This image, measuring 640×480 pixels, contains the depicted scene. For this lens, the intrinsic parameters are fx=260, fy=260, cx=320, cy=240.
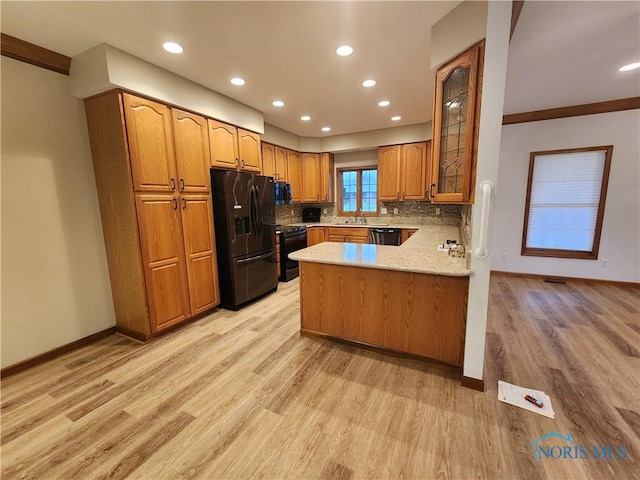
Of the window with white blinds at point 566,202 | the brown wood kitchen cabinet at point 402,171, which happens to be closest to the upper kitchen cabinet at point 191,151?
the brown wood kitchen cabinet at point 402,171

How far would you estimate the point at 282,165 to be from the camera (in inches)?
190

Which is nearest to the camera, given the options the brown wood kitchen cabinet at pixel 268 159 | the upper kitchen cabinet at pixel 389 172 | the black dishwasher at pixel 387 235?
the brown wood kitchen cabinet at pixel 268 159

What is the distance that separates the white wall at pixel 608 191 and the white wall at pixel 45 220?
576cm

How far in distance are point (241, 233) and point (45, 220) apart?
1.74 meters

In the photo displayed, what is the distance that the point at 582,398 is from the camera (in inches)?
70.0

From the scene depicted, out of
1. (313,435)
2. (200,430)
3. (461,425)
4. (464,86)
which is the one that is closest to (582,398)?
(461,425)

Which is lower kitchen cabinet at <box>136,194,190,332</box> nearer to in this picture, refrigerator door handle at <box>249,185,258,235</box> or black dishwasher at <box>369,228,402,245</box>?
refrigerator door handle at <box>249,185,258,235</box>

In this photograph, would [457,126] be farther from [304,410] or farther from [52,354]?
[52,354]

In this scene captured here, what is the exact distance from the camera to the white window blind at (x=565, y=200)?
399 centimetres


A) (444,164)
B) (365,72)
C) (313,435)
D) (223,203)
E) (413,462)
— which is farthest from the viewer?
(223,203)

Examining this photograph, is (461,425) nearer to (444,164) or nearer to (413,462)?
(413,462)

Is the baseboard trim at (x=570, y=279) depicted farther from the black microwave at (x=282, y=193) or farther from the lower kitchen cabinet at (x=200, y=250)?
the lower kitchen cabinet at (x=200, y=250)

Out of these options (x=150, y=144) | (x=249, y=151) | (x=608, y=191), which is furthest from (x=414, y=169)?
(x=150, y=144)

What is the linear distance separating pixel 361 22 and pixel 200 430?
2.92 metres
